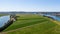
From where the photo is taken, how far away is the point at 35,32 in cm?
2778

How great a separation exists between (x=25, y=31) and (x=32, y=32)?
141 centimetres

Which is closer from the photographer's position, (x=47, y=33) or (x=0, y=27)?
(x=47, y=33)

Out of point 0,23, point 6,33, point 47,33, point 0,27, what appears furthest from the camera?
point 0,23

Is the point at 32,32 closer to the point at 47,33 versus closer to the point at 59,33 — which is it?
the point at 47,33

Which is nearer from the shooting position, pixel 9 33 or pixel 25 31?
pixel 9 33

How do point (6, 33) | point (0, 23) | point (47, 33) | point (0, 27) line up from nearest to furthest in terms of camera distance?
point (6, 33)
point (47, 33)
point (0, 27)
point (0, 23)

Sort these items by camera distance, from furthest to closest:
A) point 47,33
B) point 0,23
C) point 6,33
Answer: point 0,23 → point 47,33 → point 6,33

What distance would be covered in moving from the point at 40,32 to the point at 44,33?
1063 millimetres

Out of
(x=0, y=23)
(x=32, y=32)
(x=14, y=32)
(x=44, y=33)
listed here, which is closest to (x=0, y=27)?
(x=0, y=23)

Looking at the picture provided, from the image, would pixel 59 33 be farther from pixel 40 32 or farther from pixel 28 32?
pixel 28 32

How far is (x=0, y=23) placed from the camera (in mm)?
31391

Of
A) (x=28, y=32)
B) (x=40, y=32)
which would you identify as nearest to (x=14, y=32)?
(x=28, y=32)

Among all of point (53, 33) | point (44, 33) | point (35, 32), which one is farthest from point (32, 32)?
point (53, 33)

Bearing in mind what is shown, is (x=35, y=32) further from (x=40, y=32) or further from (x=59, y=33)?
(x=59, y=33)
